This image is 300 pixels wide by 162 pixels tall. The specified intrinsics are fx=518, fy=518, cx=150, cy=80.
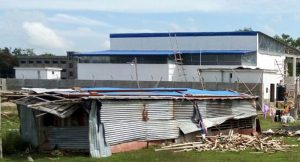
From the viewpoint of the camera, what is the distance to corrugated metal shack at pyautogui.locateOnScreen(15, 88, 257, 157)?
1802cm

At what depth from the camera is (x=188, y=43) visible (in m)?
65.7

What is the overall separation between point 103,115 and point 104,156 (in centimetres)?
143

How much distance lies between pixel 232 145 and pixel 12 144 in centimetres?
836

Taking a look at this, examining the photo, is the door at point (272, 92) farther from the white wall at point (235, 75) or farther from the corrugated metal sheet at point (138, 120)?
the corrugated metal sheet at point (138, 120)

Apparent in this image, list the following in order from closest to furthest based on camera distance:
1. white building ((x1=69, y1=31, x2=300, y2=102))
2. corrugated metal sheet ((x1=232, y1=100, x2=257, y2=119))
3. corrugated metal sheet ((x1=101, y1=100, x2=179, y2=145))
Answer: corrugated metal sheet ((x1=101, y1=100, x2=179, y2=145)), corrugated metal sheet ((x1=232, y1=100, x2=257, y2=119)), white building ((x1=69, y1=31, x2=300, y2=102))

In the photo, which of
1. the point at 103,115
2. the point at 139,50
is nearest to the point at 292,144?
the point at 103,115

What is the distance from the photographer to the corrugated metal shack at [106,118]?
18016 mm

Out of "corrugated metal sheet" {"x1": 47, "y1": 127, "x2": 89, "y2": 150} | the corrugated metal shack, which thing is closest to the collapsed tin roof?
the corrugated metal shack

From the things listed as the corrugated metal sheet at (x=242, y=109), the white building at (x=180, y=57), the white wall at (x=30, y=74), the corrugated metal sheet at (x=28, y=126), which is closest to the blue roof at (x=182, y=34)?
the white building at (x=180, y=57)

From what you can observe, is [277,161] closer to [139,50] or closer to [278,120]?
[278,120]

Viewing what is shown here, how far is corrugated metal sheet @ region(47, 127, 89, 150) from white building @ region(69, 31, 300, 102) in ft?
126

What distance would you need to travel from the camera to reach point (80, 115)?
18.6 metres

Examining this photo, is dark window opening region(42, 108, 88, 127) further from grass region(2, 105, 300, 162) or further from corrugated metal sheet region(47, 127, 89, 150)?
grass region(2, 105, 300, 162)

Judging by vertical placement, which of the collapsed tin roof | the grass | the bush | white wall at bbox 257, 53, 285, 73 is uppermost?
white wall at bbox 257, 53, 285, 73
